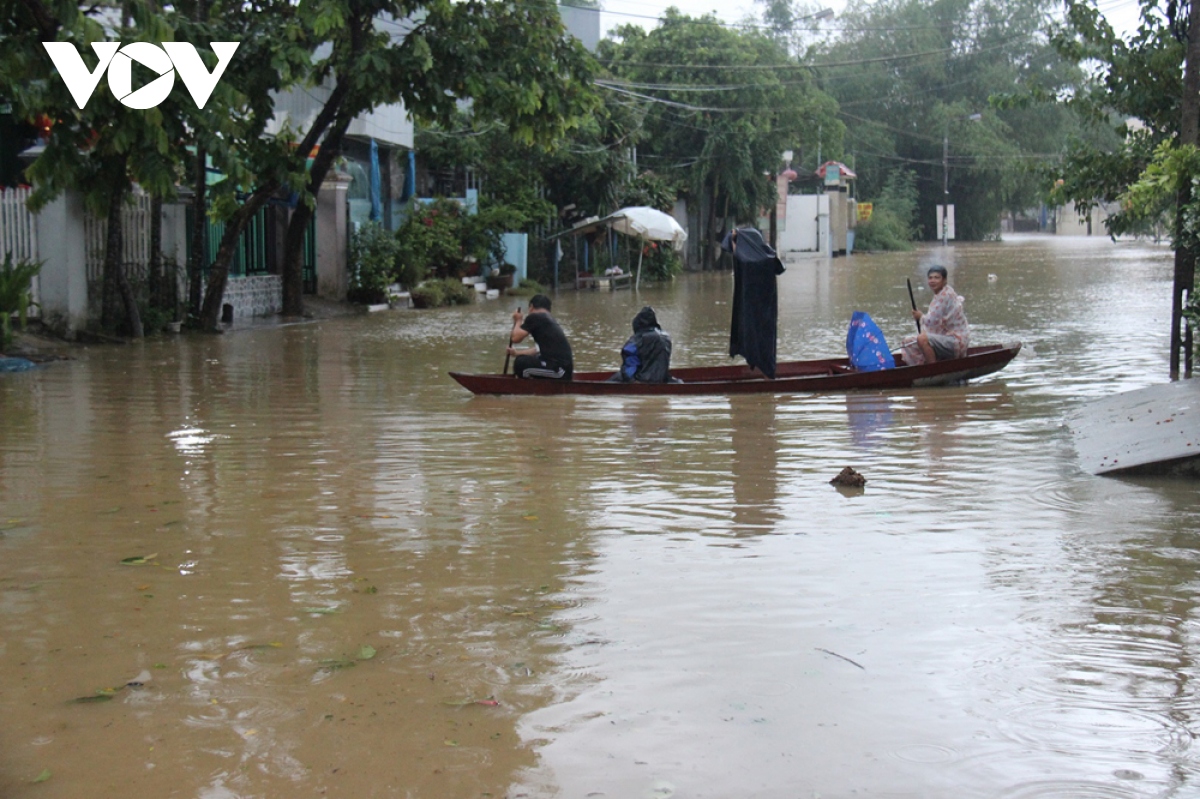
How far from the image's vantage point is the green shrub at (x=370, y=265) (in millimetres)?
25953

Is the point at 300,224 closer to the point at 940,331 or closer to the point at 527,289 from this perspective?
the point at 527,289

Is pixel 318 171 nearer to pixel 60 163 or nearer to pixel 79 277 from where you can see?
pixel 79 277

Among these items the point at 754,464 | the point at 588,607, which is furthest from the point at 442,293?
the point at 588,607

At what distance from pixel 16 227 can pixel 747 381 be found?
9741mm

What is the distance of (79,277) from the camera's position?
17250mm

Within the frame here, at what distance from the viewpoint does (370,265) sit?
84.9 ft

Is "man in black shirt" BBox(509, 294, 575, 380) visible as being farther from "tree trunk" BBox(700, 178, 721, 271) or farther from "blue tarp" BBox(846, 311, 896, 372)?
"tree trunk" BBox(700, 178, 721, 271)

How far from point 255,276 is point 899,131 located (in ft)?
219

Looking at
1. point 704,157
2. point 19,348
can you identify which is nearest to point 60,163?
point 19,348

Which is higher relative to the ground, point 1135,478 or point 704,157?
point 704,157

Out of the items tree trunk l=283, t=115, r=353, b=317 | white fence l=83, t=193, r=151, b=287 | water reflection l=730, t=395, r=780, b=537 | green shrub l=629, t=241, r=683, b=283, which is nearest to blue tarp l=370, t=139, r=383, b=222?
tree trunk l=283, t=115, r=353, b=317

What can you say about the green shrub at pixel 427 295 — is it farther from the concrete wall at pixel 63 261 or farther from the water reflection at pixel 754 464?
the water reflection at pixel 754 464

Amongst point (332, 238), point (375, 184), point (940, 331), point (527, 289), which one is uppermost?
point (375, 184)

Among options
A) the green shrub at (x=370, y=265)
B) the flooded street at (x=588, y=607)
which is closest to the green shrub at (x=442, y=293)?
the green shrub at (x=370, y=265)
